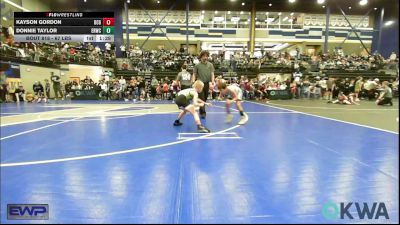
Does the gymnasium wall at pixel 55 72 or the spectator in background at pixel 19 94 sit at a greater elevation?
the gymnasium wall at pixel 55 72

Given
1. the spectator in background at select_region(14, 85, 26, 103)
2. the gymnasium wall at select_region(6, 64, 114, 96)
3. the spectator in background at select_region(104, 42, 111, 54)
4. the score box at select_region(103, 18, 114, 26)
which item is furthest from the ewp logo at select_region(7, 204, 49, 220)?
the spectator in background at select_region(104, 42, 111, 54)

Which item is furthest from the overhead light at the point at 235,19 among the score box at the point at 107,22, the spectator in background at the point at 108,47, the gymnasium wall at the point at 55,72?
the score box at the point at 107,22

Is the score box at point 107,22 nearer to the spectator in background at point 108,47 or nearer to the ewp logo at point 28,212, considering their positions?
the ewp logo at point 28,212

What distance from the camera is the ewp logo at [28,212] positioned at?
184cm

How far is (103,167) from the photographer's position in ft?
9.96

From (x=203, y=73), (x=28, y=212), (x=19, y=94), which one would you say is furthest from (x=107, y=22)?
(x=19, y=94)

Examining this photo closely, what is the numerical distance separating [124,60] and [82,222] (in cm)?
2234

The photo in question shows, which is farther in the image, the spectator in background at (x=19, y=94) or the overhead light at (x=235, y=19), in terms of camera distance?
the overhead light at (x=235, y=19)
